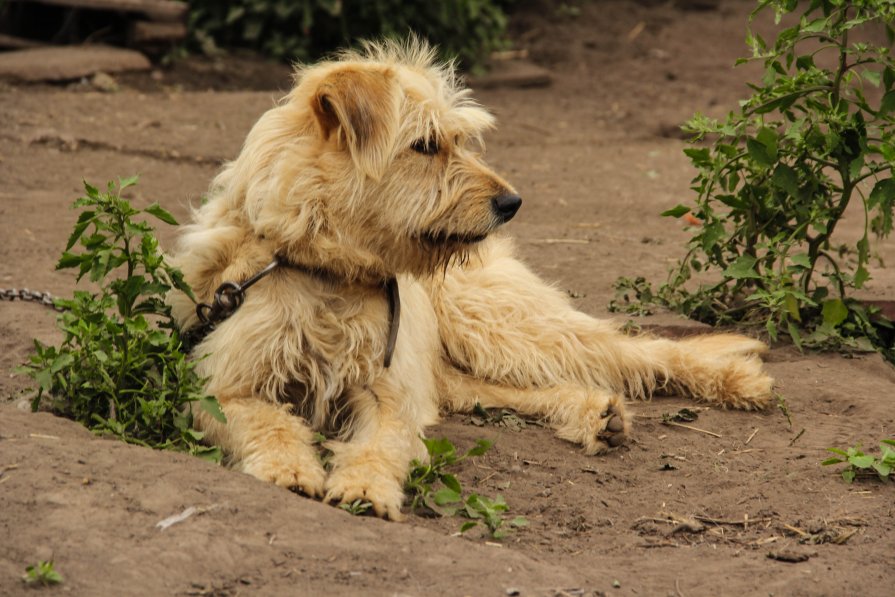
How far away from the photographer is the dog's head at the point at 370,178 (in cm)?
449

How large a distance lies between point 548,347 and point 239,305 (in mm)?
1923

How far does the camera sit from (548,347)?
19.3ft

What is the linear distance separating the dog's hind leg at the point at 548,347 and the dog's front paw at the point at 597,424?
1.63 feet

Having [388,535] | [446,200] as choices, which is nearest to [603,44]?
[446,200]

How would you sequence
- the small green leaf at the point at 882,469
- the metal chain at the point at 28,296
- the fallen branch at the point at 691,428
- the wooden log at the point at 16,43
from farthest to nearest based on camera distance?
1. the wooden log at the point at 16,43
2. the metal chain at the point at 28,296
3. the fallen branch at the point at 691,428
4. the small green leaf at the point at 882,469

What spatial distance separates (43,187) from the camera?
852 centimetres

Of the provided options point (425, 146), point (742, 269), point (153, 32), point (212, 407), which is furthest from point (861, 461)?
point (153, 32)

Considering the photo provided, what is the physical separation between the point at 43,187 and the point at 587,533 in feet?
19.3

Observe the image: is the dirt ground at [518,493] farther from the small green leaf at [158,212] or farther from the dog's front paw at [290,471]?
the small green leaf at [158,212]

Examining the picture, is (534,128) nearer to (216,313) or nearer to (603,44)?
(603,44)

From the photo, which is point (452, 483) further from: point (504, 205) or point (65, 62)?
point (65, 62)

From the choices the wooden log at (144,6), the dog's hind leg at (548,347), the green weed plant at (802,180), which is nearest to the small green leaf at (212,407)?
the dog's hind leg at (548,347)

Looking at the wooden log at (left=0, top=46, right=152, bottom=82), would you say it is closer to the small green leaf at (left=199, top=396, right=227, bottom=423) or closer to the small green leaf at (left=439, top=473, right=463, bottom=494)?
the small green leaf at (left=199, top=396, right=227, bottom=423)

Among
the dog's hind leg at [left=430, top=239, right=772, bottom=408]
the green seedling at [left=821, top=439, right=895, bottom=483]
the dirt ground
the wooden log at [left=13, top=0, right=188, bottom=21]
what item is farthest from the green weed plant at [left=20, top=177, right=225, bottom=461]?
the wooden log at [left=13, top=0, right=188, bottom=21]
